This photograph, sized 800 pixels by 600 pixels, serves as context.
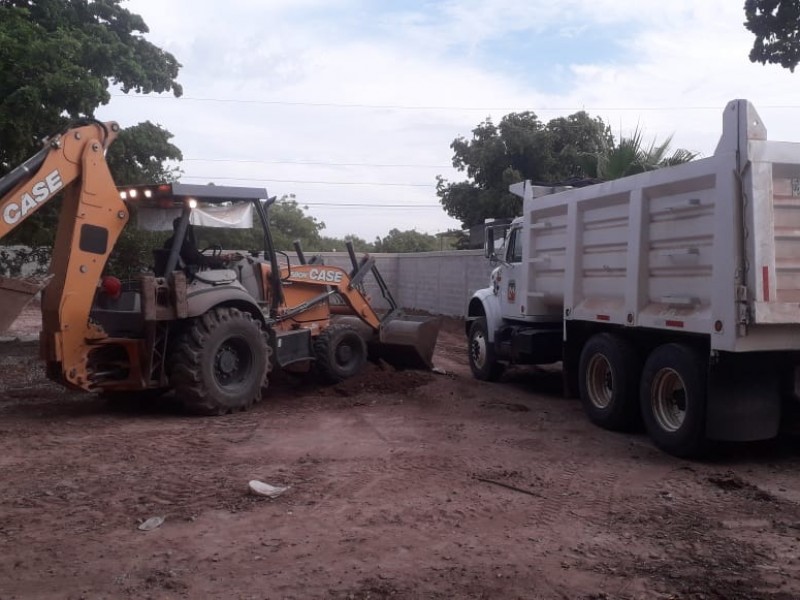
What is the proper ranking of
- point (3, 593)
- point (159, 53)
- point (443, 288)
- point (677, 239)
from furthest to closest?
1. point (443, 288)
2. point (159, 53)
3. point (677, 239)
4. point (3, 593)

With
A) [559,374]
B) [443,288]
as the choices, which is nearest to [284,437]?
[559,374]

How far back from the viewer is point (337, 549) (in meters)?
5.17

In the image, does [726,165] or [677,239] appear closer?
[726,165]

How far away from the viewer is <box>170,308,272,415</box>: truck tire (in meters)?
9.10

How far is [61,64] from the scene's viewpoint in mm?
12586

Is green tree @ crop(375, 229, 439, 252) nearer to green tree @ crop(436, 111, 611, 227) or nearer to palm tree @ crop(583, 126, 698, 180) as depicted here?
green tree @ crop(436, 111, 611, 227)

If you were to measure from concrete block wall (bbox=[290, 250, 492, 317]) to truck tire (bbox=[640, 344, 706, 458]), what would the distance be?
1242cm

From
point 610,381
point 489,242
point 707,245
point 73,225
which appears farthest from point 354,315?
point 707,245

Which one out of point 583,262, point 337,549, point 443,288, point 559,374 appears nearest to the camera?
point 337,549

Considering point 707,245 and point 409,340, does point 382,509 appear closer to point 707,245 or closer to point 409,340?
point 707,245

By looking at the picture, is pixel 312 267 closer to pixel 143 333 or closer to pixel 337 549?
pixel 143 333

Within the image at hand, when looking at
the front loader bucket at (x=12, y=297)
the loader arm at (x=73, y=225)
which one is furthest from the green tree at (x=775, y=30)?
the front loader bucket at (x=12, y=297)

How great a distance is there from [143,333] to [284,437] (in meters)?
2.05

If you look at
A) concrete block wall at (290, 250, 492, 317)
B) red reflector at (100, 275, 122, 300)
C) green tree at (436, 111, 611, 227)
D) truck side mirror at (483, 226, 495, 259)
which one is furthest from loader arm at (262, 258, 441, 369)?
green tree at (436, 111, 611, 227)
